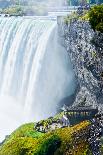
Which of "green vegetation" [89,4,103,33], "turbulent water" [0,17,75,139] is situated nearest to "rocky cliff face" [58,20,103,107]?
"green vegetation" [89,4,103,33]

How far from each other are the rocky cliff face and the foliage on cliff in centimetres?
778

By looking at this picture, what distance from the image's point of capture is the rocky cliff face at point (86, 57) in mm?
44969

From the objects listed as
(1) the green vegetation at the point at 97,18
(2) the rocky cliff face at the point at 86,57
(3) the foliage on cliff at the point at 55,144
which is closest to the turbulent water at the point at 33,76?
(2) the rocky cliff face at the point at 86,57

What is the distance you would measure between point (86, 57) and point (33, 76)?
771 inches

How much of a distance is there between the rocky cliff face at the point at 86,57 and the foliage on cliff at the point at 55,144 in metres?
7.78

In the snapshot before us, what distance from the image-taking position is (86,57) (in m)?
49.0

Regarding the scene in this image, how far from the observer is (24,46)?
71312mm

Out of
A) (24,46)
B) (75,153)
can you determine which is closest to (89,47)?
(75,153)

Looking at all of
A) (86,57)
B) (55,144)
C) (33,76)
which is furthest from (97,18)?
(33,76)

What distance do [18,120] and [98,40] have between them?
83.7 feet

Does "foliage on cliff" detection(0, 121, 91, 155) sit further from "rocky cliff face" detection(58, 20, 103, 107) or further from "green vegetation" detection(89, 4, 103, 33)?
"green vegetation" detection(89, 4, 103, 33)

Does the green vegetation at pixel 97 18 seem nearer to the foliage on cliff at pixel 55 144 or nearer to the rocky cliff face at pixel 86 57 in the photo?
the rocky cliff face at pixel 86 57

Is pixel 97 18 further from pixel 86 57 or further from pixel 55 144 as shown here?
pixel 55 144

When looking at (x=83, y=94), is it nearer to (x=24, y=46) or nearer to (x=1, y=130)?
(x=1, y=130)
